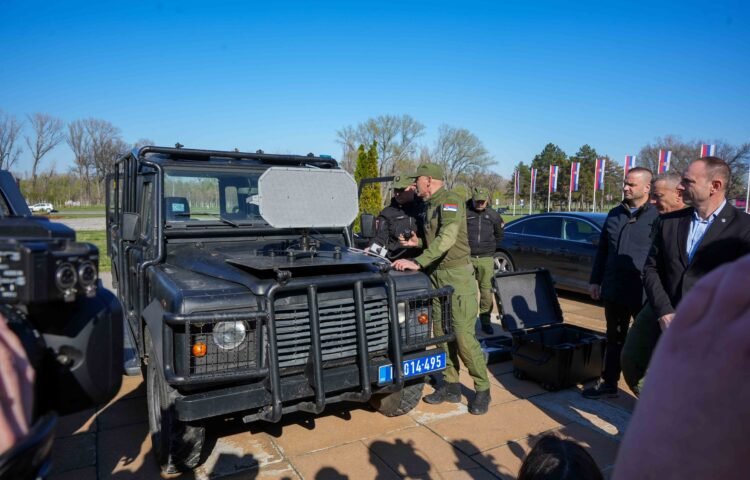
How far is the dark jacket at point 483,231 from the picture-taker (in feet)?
23.2

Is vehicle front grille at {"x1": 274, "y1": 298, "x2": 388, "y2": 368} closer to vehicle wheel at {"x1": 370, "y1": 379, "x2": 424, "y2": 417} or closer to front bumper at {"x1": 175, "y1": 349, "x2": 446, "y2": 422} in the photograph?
front bumper at {"x1": 175, "y1": 349, "x2": 446, "y2": 422}

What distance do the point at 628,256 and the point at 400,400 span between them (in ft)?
7.90

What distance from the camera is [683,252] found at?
3.48 metres

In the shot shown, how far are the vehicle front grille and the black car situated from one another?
6.24 metres

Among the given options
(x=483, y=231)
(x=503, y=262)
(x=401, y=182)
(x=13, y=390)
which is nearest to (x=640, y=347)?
(x=401, y=182)

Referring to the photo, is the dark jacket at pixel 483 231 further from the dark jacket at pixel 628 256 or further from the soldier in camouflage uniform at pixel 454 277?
the soldier in camouflage uniform at pixel 454 277

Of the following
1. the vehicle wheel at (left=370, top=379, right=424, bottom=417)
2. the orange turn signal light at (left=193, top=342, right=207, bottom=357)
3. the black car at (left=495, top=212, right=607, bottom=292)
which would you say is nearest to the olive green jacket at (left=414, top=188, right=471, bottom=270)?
the vehicle wheel at (left=370, top=379, right=424, bottom=417)

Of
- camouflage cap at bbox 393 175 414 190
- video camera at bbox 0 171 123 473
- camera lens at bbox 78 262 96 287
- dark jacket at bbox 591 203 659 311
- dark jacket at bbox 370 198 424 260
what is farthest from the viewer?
dark jacket at bbox 370 198 424 260

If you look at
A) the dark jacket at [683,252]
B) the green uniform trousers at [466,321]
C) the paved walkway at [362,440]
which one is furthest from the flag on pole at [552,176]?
the dark jacket at [683,252]

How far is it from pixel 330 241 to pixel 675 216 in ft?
9.36

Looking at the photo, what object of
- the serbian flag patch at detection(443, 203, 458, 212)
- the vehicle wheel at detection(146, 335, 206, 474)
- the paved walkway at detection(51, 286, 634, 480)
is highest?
the serbian flag patch at detection(443, 203, 458, 212)

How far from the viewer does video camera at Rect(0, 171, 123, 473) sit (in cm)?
129

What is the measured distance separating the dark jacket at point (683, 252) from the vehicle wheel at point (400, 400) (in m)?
1.93

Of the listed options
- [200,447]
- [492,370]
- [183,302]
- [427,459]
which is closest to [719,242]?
[427,459]
